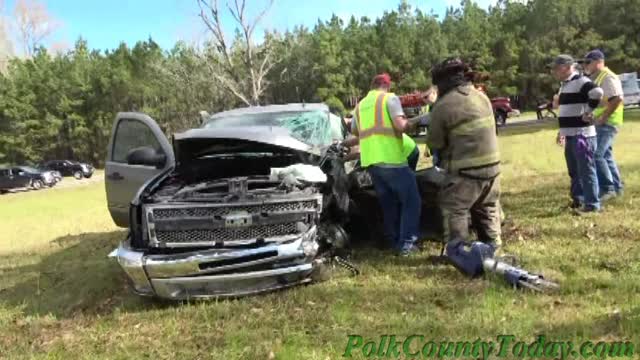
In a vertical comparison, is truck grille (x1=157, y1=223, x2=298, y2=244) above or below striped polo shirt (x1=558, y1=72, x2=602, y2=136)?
below

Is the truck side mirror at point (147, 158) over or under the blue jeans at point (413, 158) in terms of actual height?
over

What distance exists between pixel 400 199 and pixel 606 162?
118 inches

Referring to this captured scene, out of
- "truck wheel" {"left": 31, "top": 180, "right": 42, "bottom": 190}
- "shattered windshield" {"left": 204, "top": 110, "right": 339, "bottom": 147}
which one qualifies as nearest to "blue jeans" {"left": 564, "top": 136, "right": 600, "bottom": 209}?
"shattered windshield" {"left": 204, "top": 110, "right": 339, "bottom": 147}

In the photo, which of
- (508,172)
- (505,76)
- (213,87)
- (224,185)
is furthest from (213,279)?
(505,76)

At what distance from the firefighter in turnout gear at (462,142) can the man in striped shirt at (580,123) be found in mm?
1954

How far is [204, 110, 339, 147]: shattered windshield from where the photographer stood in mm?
6797

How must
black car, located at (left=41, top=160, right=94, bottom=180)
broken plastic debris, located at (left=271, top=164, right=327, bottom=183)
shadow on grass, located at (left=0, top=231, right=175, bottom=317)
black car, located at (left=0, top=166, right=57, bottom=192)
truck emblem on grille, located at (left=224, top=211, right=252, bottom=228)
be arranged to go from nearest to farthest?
truck emblem on grille, located at (left=224, top=211, right=252, bottom=228)
broken plastic debris, located at (left=271, top=164, right=327, bottom=183)
shadow on grass, located at (left=0, top=231, right=175, bottom=317)
black car, located at (left=0, top=166, right=57, bottom=192)
black car, located at (left=41, top=160, right=94, bottom=180)

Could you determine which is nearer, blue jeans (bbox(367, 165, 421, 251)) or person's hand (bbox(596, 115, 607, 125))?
blue jeans (bbox(367, 165, 421, 251))

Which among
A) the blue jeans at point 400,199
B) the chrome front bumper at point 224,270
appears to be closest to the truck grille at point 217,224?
the chrome front bumper at point 224,270

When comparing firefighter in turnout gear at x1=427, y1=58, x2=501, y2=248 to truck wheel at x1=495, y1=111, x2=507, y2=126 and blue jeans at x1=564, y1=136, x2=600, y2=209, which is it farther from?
truck wheel at x1=495, y1=111, x2=507, y2=126

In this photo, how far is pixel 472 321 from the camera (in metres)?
4.10

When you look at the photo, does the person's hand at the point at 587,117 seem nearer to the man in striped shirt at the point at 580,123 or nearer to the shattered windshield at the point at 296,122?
the man in striped shirt at the point at 580,123

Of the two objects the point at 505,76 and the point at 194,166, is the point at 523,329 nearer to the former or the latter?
the point at 194,166

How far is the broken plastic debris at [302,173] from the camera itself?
5.40 meters
